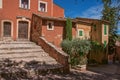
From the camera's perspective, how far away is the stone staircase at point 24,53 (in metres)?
15.7

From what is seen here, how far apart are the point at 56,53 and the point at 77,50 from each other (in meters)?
1.90

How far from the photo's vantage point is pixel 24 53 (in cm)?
1694

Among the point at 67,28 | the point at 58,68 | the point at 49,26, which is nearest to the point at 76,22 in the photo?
the point at 67,28

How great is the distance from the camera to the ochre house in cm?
2077

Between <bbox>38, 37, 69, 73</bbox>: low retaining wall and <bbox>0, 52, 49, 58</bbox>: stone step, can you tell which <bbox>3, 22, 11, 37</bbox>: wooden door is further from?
<bbox>0, 52, 49, 58</bbox>: stone step

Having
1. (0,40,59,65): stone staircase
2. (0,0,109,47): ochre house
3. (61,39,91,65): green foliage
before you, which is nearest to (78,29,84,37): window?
(0,0,109,47): ochre house

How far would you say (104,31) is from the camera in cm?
2742

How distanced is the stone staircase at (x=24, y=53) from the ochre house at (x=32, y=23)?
2.80 metres

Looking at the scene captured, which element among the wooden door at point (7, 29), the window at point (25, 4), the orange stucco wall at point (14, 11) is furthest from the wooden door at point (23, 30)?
the window at point (25, 4)

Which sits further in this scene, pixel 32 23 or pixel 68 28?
pixel 68 28

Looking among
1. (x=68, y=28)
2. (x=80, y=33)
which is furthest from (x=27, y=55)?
(x=80, y=33)

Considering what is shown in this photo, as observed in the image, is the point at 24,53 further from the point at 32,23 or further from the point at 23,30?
the point at 32,23

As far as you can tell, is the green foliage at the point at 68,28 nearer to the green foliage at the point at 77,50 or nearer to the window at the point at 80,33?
the window at the point at 80,33

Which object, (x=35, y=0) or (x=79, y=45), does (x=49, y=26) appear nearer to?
(x=35, y=0)
